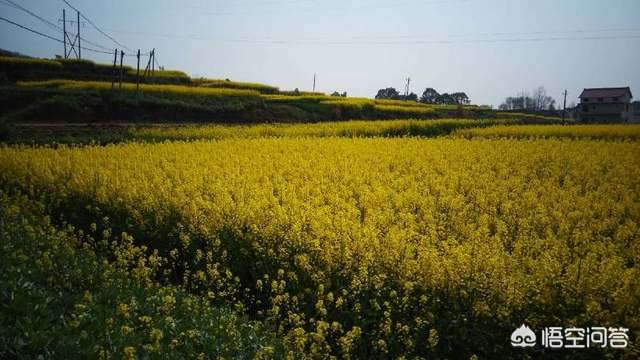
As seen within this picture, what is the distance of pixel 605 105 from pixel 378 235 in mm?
78257

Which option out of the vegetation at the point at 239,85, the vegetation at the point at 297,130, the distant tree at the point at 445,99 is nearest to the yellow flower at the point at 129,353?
the vegetation at the point at 297,130

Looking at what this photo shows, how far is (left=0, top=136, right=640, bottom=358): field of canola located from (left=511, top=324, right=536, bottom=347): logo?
0.12 m

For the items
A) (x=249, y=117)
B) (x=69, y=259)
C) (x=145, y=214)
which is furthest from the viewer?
(x=249, y=117)

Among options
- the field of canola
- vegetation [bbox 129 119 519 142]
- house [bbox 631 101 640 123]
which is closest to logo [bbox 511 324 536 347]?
the field of canola

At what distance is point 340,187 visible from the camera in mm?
9828

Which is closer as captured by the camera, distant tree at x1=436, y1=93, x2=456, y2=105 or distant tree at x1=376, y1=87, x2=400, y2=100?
distant tree at x1=376, y1=87, x2=400, y2=100

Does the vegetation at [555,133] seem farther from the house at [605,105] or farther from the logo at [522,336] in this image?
the house at [605,105]

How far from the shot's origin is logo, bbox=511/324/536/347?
4.08 metres

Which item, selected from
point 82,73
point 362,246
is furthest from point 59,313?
point 82,73

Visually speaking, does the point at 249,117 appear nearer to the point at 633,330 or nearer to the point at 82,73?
the point at 82,73

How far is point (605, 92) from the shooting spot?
73.1m

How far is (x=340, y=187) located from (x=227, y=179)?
238 centimetres

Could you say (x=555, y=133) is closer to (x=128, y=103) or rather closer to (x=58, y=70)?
(x=128, y=103)

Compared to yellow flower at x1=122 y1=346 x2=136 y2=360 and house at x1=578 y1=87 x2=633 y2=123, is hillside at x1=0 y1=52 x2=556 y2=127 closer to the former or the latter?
yellow flower at x1=122 y1=346 x2=136 y2=360
